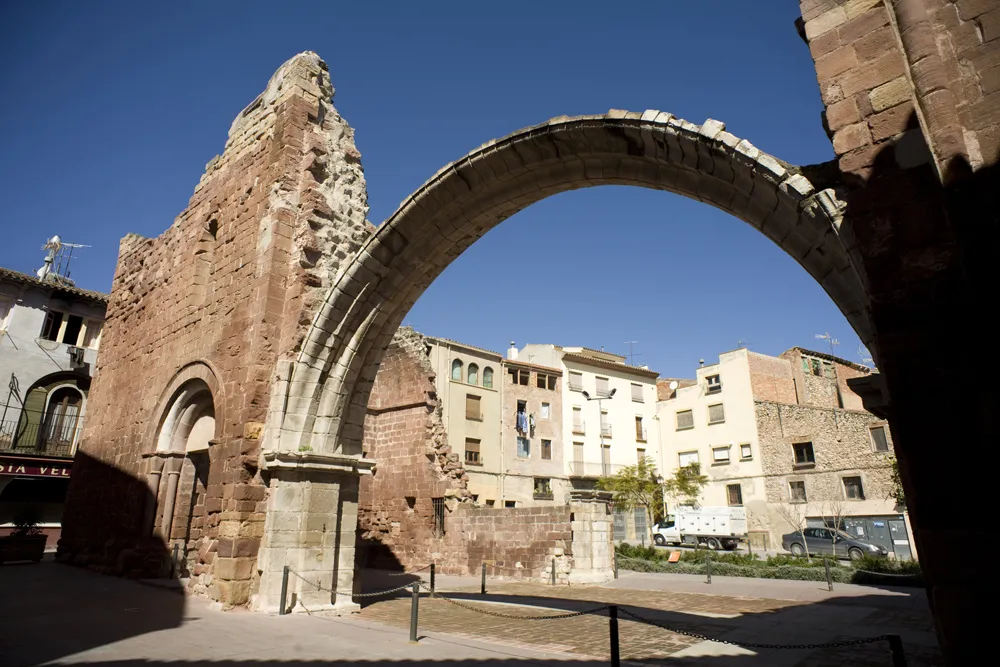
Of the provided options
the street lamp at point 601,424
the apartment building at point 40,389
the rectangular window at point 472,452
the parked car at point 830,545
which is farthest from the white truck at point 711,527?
the apartment building at point 40,389

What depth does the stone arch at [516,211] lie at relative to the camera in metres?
4.96

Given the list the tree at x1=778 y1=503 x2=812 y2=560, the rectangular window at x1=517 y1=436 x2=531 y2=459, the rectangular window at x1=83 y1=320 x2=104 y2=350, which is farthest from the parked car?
the rectangular window at x1=83 y1=320 x2=104 y2=350

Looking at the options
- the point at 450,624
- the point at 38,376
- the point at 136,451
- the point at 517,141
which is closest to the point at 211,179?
the point at 136,451

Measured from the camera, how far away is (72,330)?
73.4 feet

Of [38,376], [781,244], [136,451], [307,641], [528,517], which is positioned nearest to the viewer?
[781,244]

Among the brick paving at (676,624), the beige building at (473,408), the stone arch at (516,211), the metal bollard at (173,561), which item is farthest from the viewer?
the beige building at (473,408)

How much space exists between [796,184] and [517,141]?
340cm

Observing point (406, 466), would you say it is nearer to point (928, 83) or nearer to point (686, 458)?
point (928, 83)

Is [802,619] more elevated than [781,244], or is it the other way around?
[781,244]

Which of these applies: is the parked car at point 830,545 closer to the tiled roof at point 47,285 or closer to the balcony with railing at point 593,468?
the balcony with railing at point 593,468

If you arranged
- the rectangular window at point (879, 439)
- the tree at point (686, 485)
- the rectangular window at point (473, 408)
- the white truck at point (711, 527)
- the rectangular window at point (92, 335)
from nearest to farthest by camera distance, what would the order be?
the rectangular window at point (92, 335) < the rectangular window at point (879, 439) < the white truck at point (711, 527) < the rectangular window at point (473, 408) < the tree at point (686, 485)

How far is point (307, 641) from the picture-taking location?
580 centimetres

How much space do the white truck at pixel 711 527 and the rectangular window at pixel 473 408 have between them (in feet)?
32.5

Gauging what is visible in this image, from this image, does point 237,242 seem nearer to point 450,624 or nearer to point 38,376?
point 450,624
